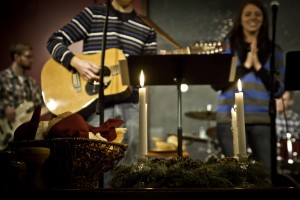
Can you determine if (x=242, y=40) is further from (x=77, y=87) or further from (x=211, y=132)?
(x=211, y=132)

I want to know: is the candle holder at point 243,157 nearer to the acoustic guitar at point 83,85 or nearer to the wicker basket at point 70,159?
the wicker basket at point 70,159

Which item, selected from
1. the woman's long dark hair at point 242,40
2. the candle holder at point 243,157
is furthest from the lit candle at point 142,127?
the woman's long dark hair at point 242,40

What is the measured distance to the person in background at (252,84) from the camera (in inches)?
118

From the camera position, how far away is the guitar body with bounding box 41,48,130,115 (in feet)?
9.69

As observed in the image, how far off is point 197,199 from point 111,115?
197 cm

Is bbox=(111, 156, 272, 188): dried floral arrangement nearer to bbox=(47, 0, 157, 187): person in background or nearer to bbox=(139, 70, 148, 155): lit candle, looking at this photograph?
bbox=(139, 70, 148, 155): lit candle

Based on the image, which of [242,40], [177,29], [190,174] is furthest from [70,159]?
[177,29]

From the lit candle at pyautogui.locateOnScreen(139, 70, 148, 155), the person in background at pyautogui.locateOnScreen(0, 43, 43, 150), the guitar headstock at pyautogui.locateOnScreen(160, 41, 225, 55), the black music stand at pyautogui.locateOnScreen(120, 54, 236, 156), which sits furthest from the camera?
the person in background at pyautogui.locateOnScreen(0, 43, 43, 150)

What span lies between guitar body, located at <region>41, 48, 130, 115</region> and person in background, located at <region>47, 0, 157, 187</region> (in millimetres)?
55

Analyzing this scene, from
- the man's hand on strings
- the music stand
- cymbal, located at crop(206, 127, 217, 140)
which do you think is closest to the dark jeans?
the music stand

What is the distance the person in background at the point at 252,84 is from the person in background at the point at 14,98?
2223 millimetres

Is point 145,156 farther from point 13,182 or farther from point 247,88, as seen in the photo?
point 247,88

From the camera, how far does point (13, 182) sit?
4.95ft

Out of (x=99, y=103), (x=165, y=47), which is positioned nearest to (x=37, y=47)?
(x=165, y=47)
